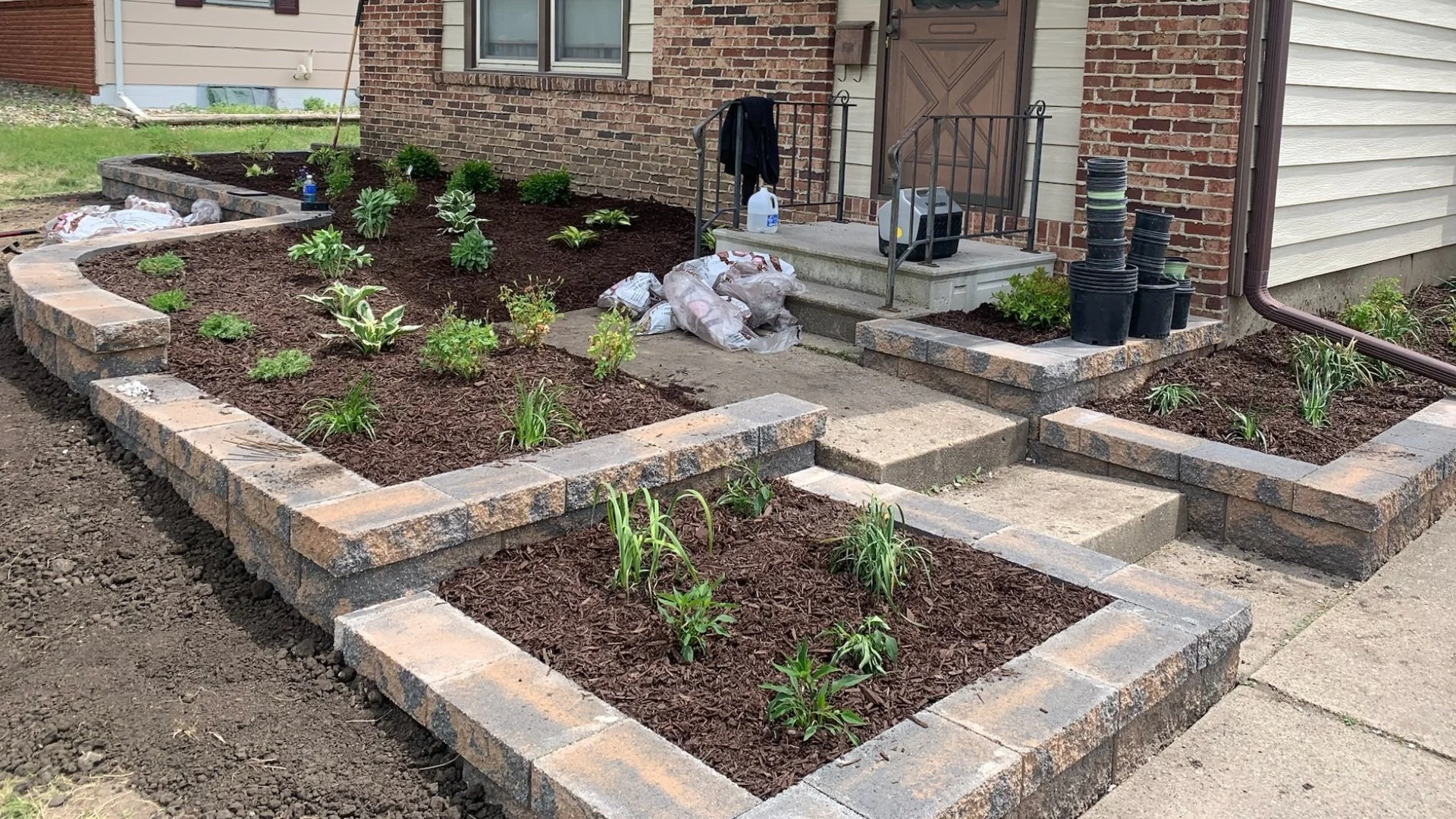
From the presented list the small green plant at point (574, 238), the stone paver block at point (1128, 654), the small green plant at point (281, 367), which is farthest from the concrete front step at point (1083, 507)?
the small green plant at point (574, 238)

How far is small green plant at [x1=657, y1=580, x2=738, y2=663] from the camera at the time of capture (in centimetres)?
304

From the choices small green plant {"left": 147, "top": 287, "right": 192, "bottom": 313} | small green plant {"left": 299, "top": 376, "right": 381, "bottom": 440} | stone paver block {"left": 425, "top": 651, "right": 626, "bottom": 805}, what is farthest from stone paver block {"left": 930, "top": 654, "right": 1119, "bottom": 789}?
small green plant {"left": 147, "top": 287, "right": 192, "bottom": 313}

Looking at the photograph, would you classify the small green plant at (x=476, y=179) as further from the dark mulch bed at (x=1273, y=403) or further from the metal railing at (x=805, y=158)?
the dark mulch bed at (x=1273, y=403)

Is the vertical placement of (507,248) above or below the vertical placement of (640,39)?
below

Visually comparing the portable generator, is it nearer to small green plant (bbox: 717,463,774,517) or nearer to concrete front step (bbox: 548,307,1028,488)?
concrete front step (bbox: 548,307,1028,488)

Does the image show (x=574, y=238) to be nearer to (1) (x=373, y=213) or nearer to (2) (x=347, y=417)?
(1) (x=373, y=213)

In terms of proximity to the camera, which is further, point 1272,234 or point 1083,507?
point 1272,234

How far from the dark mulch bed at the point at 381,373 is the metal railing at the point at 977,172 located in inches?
70.9

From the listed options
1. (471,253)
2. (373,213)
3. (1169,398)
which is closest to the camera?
(1169,398)

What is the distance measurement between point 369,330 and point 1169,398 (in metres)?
3.23

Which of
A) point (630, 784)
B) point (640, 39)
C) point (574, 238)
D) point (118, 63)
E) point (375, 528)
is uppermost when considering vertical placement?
point (118, 63)

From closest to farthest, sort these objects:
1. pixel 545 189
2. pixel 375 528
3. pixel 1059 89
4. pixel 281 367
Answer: pixel 375 528 < pixel 281 367 < pixel 1059 89 < pixel 545 189

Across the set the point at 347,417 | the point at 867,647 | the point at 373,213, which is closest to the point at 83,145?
the point at 373,213

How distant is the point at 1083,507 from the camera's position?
178 inches
